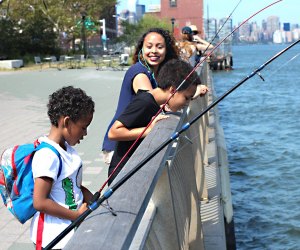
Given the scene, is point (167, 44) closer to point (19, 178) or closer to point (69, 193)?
point (69, 193)

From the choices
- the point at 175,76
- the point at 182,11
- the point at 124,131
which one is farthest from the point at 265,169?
the point at 182,11

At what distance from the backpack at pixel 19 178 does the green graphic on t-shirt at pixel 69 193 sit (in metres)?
0.10

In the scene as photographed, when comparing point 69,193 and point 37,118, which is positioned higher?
point 69,193

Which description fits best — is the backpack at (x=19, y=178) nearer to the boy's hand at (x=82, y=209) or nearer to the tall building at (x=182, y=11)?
the boy's hand at (x=82, y=209)

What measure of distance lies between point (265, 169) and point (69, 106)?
33.5 ft

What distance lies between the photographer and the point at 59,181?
110 inches

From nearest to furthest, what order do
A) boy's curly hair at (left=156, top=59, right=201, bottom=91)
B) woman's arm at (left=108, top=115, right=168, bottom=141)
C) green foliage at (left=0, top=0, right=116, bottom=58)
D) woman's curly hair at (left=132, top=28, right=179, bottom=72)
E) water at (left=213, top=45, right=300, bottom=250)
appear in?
woman's arm at (left=108, top=115, right=168, bottom=141), boy's curly hair at (left=156, top=59, right=201, bottom=91), woman's curly hair at (left=132, top=28, right=179, bottom=72), water at (left=213, top=45, right=300, bottom=250), green foliage at (left=0, top=0, right=116, bottom=58)

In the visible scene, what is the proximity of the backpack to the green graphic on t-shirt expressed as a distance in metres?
0.10

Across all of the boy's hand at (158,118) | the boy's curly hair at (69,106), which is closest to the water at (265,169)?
the boy's hand at (158,118)

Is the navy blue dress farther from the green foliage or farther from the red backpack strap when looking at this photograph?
the green foliage

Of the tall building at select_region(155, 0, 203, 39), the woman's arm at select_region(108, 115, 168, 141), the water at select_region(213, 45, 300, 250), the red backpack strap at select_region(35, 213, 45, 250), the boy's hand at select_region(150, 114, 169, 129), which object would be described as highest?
the tall building at select_region(155, 0, 203, 39)

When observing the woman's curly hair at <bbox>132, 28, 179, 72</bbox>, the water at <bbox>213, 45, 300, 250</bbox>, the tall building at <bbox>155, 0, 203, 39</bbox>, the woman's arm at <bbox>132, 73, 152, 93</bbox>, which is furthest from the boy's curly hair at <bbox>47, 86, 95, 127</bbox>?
the tall building at <bbox>155, 0, 203, 39</bbox>

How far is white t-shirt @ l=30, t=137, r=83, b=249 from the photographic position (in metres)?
2.70

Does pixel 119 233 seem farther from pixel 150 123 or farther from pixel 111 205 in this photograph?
pixel 150 123
